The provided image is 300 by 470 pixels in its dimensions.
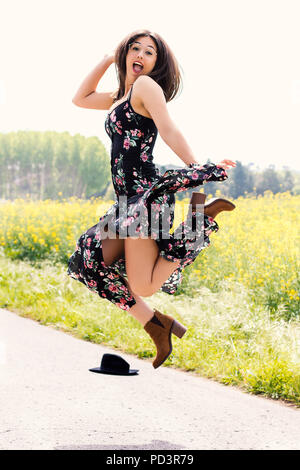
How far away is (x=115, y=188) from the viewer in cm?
351

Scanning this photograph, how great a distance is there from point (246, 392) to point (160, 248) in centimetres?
163

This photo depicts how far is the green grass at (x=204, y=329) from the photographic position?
447cm

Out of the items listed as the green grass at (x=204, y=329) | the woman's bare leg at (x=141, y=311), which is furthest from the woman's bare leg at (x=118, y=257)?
the green grass at (x=204, y=329)

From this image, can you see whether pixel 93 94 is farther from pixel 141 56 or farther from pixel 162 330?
pixel 162 330

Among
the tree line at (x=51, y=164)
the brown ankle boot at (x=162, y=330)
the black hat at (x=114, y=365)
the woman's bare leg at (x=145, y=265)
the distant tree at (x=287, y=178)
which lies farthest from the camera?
the tree line at (x=51, y=164)

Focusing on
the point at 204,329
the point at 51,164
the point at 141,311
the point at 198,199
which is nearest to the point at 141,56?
the point at 198,199

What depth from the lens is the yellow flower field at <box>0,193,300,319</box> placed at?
20.6ft

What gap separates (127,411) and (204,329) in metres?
1.72

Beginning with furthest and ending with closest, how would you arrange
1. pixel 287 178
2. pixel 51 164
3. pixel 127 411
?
1. pixel 51 164
2. pixel 287 178
3. pixel 127 411

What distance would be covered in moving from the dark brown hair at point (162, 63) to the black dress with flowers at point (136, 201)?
0.26 meters

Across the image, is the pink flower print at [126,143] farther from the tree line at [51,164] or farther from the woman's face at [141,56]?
the tree line at [51,164]

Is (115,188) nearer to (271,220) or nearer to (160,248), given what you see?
(160,248)

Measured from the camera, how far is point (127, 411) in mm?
3896

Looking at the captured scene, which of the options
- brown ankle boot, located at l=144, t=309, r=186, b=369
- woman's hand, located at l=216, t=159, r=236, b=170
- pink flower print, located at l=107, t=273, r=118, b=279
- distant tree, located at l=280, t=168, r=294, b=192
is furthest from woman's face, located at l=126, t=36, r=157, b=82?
distant tree, located at l=280, t=168, r=294, b=192
